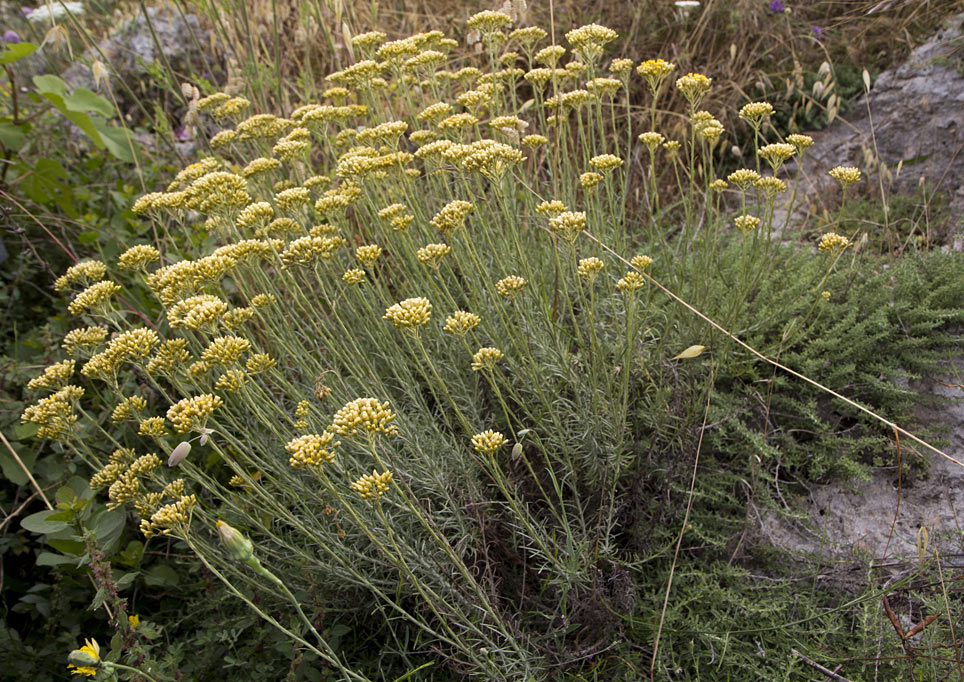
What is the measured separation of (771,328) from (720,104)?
2.69 metres

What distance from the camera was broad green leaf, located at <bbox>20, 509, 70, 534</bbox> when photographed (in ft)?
6.95

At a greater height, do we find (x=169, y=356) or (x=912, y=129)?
(x=169, y=356)

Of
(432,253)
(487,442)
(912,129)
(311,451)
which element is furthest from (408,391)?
(912,129)

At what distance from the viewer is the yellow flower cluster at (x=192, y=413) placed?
170cm

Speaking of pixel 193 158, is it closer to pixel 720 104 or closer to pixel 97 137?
pixel 97 137

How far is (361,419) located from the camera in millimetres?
1529

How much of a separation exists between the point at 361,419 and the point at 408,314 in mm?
387

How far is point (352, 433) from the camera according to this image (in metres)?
1.54

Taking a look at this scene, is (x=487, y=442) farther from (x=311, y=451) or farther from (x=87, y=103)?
(x=87, y=103)

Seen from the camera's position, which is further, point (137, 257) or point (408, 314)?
point (137, 257)

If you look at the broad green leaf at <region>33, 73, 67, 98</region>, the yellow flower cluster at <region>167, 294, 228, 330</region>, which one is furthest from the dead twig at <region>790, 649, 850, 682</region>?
the broad green leaf at <region>33, 73, 67, 98</region>

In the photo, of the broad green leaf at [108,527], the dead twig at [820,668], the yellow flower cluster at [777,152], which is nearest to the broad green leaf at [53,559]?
the broad green leaf at [108,527]

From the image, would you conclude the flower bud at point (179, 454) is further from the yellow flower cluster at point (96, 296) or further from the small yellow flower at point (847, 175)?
the small yellow flower at point (847, 175)

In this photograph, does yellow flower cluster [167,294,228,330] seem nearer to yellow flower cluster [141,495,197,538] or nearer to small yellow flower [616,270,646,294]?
yellow flower cluster [141,495,197,538]
